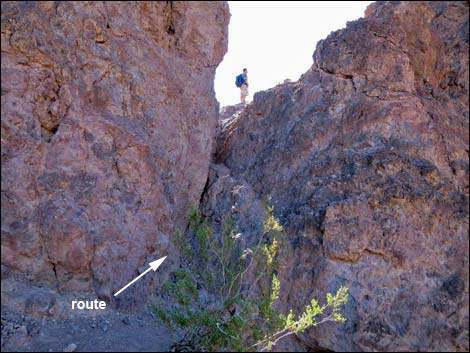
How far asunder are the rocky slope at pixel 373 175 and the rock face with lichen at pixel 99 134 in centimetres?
133

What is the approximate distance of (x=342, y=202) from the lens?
744 cm

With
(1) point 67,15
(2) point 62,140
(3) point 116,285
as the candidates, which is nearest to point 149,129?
(2) point 62,140

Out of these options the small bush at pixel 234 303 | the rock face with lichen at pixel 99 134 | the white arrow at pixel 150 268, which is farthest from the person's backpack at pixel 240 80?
the white arrow at pixel 150 268

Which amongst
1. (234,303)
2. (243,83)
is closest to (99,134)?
(234,303)

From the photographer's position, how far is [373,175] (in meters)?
7.66

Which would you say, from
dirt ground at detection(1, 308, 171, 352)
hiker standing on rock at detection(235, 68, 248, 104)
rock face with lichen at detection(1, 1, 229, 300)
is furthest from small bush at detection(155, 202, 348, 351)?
hiker standing on rock at detection(235, 68, 248, 104)

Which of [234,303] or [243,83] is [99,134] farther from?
[243,83]

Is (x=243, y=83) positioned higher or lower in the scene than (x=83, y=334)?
higher

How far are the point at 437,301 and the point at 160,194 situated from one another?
14.8 ft

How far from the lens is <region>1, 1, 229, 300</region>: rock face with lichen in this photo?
6.47 metres

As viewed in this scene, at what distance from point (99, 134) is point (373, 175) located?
4368 mm

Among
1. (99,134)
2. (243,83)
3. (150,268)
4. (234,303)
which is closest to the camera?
(234,303)

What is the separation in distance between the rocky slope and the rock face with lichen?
133 centimetres

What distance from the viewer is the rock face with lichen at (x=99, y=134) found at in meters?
6.47
